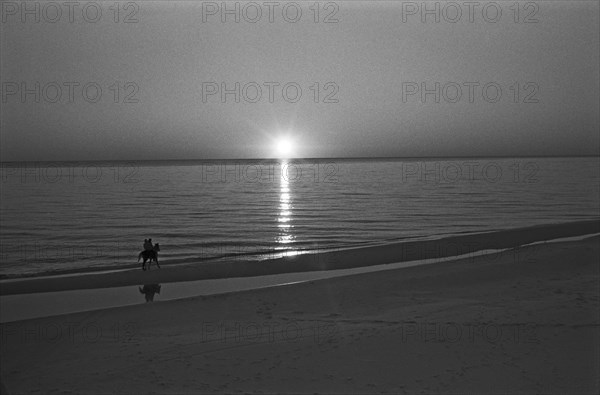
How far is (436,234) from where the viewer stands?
979 inches

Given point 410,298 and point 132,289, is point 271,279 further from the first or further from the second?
point 410,298

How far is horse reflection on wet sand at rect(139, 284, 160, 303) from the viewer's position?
42.7ft

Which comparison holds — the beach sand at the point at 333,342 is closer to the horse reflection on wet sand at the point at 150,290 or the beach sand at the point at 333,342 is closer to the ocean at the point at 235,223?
the horse reflection on wet sand at the point at 150,290

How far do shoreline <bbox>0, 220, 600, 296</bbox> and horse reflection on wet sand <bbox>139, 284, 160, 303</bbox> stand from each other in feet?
2.10

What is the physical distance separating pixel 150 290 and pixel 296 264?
5327mm

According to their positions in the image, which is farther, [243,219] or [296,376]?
[243,219]

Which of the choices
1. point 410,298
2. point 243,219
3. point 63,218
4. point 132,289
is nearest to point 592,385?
point 410,298

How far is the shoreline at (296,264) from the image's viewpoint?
15.2 meters

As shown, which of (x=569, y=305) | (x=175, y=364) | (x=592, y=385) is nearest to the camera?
(x=592, y=385)

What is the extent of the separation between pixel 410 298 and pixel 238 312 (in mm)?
3763

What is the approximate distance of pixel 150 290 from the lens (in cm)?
1395

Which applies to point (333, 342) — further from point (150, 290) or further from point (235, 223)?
point (235, 223)

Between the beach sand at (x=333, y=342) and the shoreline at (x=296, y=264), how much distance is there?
3406 mm

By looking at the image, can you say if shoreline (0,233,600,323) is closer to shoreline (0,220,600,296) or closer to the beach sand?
shoreline (0,220,600,296)
